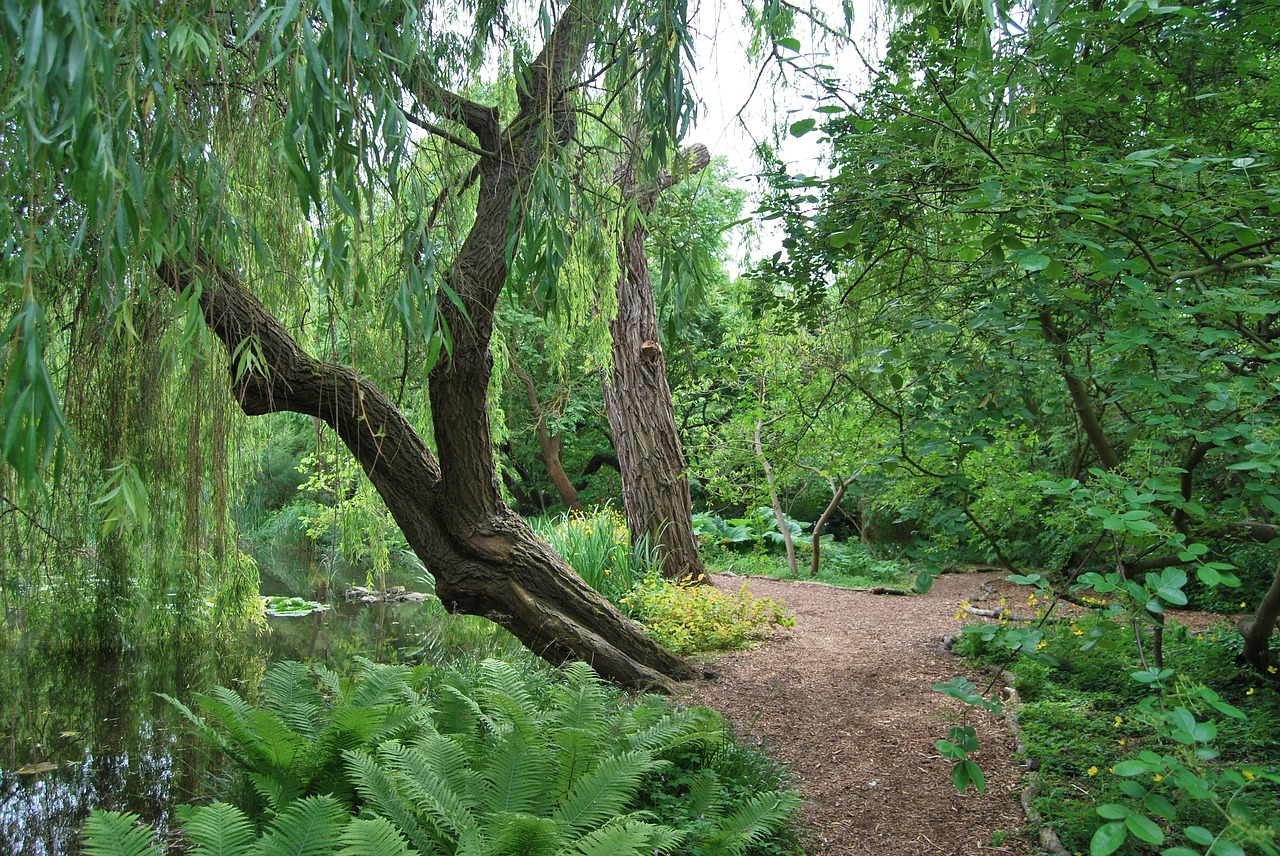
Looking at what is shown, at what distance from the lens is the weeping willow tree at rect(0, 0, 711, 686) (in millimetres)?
1932

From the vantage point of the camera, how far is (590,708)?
10.5ft

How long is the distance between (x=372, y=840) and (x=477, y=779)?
684mm

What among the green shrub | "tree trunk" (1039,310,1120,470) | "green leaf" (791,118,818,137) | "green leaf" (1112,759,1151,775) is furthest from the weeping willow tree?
"green leaf" (1112,759,1151,775)

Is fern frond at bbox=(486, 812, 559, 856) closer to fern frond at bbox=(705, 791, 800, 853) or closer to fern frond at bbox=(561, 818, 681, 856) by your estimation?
fern frond at bbox=(561, 818, 681, 856)

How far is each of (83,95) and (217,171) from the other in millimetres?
703

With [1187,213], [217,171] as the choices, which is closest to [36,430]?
[217,171]

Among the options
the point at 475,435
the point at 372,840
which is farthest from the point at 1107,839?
the point at 475,435

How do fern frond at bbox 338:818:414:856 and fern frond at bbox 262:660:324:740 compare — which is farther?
fern frond at bbox 262:660:324:740

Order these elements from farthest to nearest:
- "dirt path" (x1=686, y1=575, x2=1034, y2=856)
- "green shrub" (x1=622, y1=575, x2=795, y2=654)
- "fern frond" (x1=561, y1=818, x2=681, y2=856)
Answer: "green shrub" (x1=622, y1=575, x2=795, y2=654) < "dirt path" (x1=686, y1=575, x2=1034, y2=856) < "fern frond" (x1=561, y1=818, x2=681, y2=856)

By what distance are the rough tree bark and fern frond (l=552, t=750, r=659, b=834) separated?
1.86 metres

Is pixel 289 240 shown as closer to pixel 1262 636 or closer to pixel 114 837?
pixel 114 837

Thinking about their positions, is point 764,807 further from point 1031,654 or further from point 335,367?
point 335,367

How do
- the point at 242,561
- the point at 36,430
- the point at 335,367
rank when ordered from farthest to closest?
the point at 242,561 → the point at 335,367 → the point at 36,430

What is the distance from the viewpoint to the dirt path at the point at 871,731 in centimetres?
310
